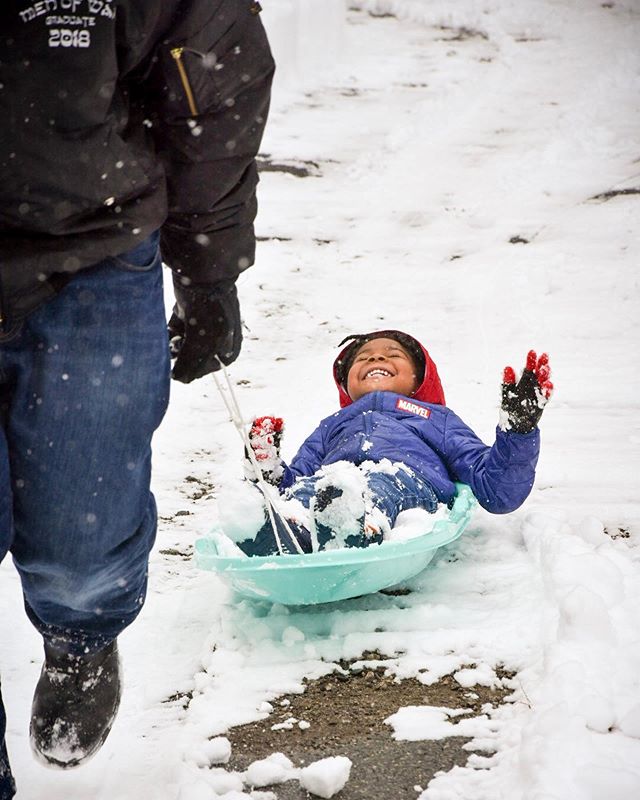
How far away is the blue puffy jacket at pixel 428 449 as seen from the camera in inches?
117

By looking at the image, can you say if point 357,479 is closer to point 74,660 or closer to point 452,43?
point 74,660

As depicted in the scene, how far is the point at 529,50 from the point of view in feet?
35.5

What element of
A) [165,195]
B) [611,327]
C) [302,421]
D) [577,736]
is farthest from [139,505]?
[611,327]

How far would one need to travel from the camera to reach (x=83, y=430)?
1.56 m

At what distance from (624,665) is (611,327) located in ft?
10.2

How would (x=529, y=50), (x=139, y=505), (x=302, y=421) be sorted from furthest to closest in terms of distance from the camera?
(x=529, y=50), (x=302, y=421), (x=139, y=505)

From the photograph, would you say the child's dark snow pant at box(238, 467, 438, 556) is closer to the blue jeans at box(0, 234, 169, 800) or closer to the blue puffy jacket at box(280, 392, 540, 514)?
the blue puffy jacket at box(280, 392, 540, 514)

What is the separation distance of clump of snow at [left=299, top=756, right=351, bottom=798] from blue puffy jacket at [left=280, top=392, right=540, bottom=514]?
1248mm

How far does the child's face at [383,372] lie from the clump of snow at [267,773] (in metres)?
1.89

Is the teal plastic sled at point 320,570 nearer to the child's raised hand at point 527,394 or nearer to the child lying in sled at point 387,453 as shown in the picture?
the child lying in sled at point 387,453

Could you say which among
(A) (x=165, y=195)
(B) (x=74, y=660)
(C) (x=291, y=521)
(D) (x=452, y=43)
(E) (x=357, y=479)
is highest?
(A) (x=165, y=195)

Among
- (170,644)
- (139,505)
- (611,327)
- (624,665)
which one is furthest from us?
(611,327)

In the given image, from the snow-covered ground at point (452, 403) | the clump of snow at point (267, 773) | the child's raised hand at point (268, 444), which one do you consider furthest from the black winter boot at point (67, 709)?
the child's raised hand at point (268, 444)

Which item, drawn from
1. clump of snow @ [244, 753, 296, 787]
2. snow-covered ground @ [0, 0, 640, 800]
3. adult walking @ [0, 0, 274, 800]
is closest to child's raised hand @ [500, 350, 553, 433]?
snow-covered ground @ [0, 0, 640, 800]
